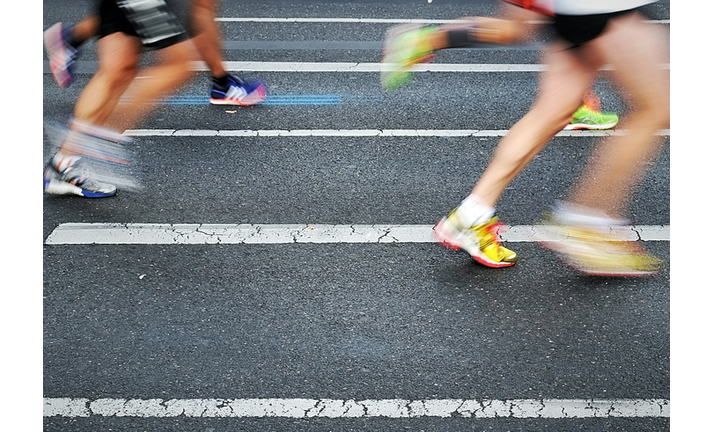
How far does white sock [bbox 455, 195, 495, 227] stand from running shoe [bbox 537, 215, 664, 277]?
38 cm

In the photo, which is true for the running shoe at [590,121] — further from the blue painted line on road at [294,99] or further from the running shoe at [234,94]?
the running shoe at [234,94]

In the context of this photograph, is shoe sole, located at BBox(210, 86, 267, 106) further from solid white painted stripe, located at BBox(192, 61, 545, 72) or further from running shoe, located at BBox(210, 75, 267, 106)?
solid white painted stripe, located at BBox(192, 61, 545, 72)

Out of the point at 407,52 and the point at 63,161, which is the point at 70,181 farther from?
the point at 407,52

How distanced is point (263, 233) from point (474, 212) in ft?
3.52

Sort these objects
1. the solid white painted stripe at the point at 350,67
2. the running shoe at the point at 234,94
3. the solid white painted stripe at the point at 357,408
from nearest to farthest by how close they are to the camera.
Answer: the solid white painted stripe at the point at 357,408, the running shoe at the point at 234,94, the solid white painted stripe at the point at 350,67

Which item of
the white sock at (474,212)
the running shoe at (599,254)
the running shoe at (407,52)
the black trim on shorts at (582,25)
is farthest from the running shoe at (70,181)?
the black trim on shorts at (582,25)

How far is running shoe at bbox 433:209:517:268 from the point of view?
12.8 ft

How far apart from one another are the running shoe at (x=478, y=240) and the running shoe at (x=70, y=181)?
1.88m

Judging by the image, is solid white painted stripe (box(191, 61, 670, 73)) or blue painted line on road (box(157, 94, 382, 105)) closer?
blue painted line on road (box(157, 94, 382, 105))

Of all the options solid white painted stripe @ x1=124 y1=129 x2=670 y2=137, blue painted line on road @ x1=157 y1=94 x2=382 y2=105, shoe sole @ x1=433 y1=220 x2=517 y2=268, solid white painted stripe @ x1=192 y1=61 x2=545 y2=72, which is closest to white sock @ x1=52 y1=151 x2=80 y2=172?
solid white painted stripe @ x1=124 y1=129 x2=670 y2=137

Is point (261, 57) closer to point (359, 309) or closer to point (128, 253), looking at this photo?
point (128, 253)

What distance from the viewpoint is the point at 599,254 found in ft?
12.7

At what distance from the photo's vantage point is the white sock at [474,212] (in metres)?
3.83

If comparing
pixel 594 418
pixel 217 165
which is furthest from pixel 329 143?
pixel 594 418
